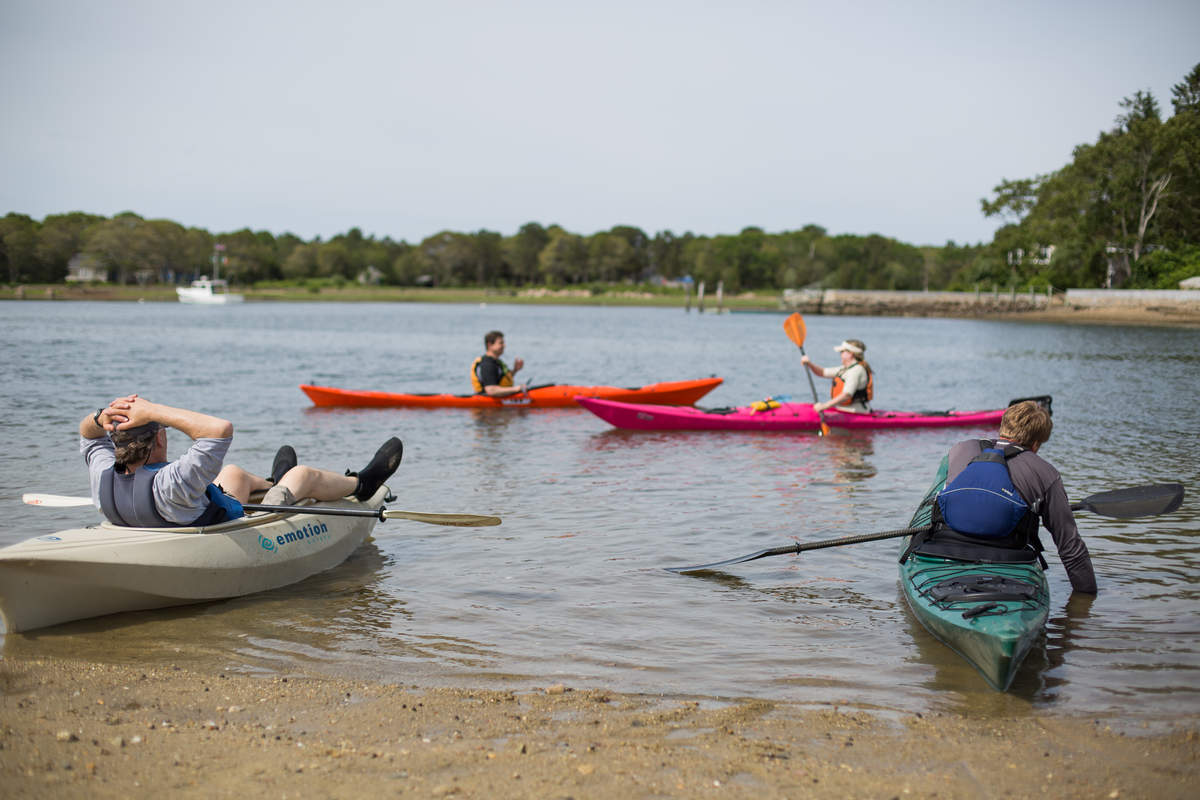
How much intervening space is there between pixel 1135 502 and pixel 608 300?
103219 mm

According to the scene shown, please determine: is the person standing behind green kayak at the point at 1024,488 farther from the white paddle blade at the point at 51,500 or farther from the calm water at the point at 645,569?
the white paddle blade at the point at 51,500

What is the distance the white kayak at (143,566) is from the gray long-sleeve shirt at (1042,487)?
3.88m

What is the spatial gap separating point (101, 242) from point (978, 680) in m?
103

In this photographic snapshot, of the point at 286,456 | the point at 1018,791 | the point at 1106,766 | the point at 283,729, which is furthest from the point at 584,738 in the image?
the point at 286,456

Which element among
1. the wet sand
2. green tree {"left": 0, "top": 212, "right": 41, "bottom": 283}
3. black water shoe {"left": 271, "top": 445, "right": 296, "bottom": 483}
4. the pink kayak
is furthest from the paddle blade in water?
green tree {"left": 0, "top": 212, "right": 41, "bottom": 283}

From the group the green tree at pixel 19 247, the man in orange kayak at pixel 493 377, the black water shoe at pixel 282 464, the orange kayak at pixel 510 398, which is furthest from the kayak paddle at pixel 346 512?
the green tree at pixel 19 247

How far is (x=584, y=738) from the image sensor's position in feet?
11.9

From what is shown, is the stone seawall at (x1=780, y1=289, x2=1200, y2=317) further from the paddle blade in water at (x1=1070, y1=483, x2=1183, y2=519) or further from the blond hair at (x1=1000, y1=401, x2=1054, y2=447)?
the blond hair at (x1=1000, y1=401, x2=1054, y2=447)

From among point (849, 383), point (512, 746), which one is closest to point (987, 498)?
point (512, 746)

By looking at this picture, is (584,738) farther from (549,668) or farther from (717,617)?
(717,617)

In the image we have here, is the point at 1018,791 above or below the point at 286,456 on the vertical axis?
below

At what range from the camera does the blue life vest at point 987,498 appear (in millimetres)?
4734

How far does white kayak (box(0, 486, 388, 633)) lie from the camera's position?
4.56m

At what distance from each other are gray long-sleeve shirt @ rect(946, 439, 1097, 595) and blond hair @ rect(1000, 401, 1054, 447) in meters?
0.07
